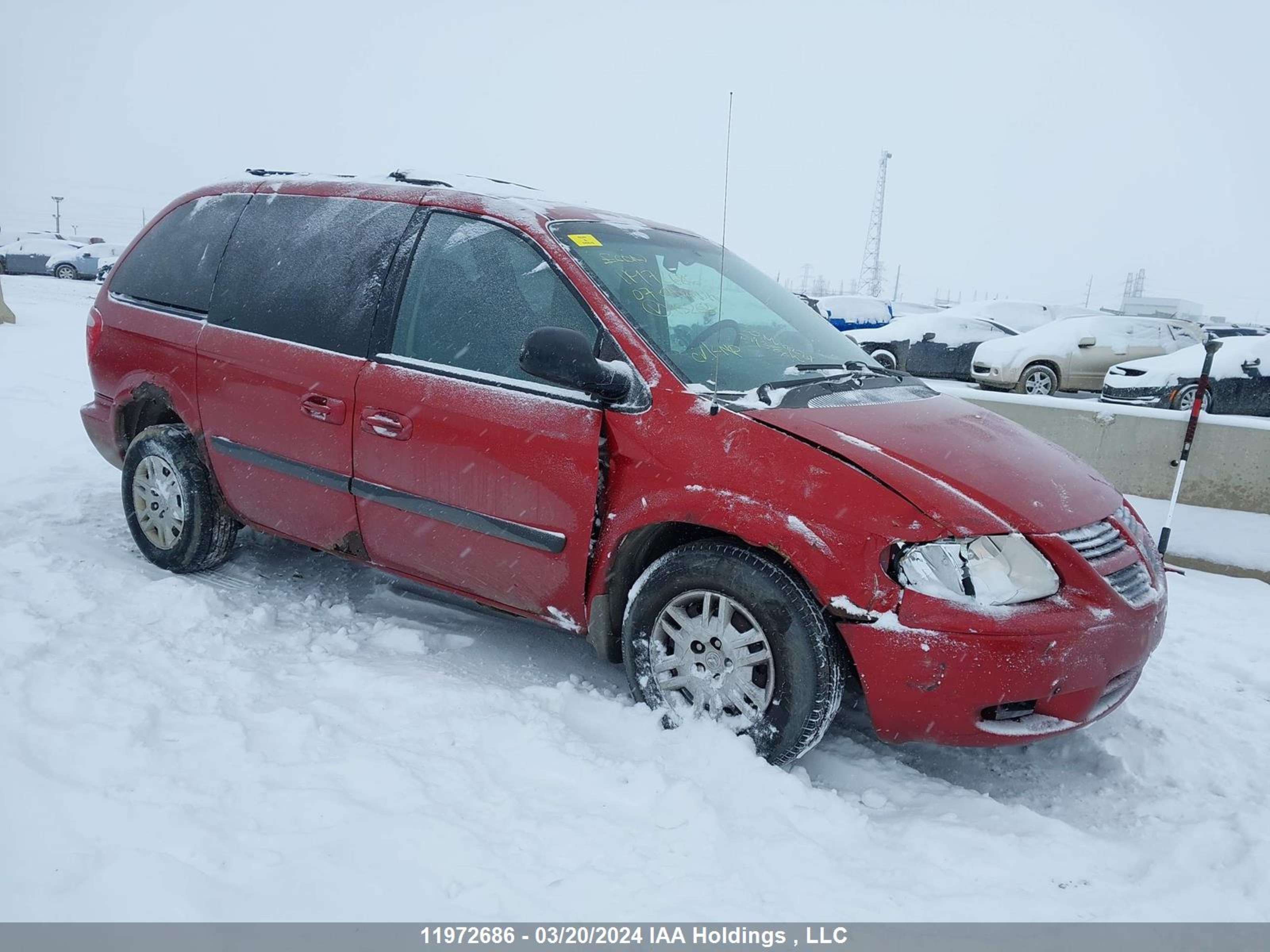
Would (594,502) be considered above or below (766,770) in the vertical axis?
above

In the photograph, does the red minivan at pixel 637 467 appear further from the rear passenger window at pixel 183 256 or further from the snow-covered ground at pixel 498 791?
the snow-covered ground at pixel 498 791

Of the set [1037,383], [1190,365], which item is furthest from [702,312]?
[1037,383]

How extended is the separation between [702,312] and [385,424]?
1.29 meters

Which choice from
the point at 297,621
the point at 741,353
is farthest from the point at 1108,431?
the point at 297,621

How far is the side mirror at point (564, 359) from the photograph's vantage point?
289 centimetres

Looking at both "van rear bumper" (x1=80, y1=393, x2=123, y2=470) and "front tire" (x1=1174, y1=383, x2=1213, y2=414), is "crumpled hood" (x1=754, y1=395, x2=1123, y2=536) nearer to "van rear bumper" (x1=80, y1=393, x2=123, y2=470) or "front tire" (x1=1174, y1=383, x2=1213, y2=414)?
"van rear bumper" (x1=80, y1=393, x2=123, y2=470)

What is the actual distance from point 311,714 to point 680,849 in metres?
1.35

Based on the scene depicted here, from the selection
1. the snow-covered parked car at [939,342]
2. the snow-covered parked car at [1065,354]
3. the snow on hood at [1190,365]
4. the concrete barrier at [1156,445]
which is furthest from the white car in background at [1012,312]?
the concrete barrier at [1156,445]

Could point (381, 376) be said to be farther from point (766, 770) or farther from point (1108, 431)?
point (1108, 431)

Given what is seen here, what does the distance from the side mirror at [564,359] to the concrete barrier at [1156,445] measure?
364cm

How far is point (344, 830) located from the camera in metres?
2.49

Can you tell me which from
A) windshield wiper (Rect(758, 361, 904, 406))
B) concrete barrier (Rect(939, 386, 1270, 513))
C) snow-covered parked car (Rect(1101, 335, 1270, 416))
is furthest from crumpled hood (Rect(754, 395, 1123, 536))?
snow-covered parked car (Rect(1101, 335, 1270, 416))

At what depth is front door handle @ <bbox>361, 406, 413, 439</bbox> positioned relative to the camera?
3453 millimetres

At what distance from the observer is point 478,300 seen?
346 centimetres
